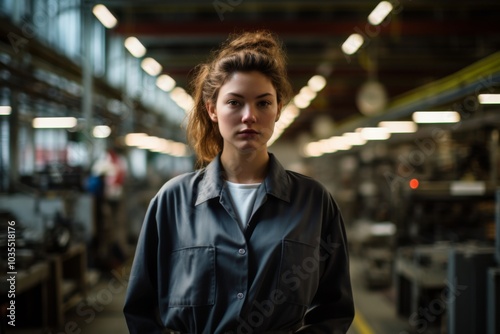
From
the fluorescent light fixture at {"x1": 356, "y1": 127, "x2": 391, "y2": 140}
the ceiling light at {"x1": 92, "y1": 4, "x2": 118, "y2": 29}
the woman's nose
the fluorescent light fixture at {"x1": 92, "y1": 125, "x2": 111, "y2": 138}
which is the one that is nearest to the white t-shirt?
the woman's nose

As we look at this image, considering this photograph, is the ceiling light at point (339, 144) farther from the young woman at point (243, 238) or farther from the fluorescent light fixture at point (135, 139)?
the young woman at point (243, 238)

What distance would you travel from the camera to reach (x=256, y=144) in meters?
1.60

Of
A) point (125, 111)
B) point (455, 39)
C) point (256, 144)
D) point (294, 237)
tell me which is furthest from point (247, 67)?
point (455, 39)

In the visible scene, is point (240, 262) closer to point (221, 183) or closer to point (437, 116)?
point (221, 183)

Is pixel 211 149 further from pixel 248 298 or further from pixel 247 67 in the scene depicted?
pixel 248 298

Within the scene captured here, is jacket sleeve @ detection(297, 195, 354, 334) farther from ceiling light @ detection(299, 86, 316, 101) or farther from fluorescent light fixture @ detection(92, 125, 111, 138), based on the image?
ceiling light @ detection(299, 86, 316, 101)

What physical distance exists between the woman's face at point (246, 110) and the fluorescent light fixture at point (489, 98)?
10.8 feet

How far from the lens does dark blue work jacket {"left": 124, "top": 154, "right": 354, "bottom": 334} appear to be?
1566 mm

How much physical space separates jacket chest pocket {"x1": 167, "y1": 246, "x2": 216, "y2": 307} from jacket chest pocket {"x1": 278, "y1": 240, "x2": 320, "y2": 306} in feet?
0.69

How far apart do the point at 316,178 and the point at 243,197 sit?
24.2 ft

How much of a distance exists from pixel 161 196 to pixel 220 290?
0.36 meters

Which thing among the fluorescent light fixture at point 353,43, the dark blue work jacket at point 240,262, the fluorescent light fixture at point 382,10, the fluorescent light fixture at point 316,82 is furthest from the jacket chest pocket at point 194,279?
the fluorescent light fixture at point 316,82

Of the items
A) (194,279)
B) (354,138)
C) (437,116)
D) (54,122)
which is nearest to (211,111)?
(194,279)

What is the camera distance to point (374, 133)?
9.06 m
